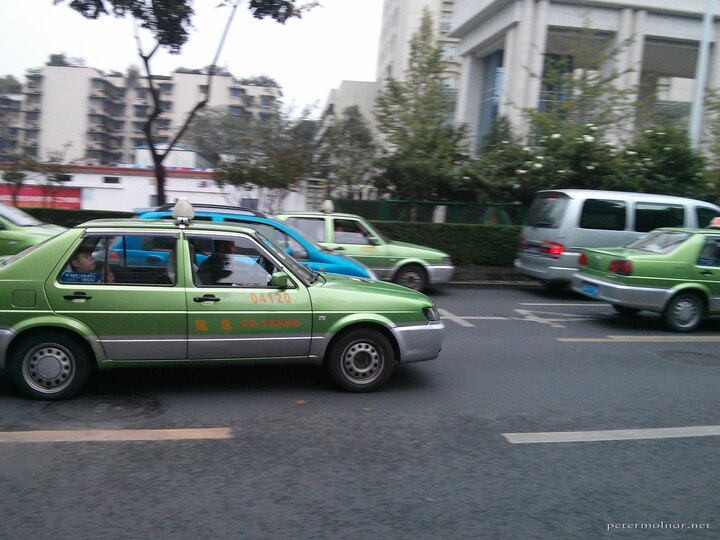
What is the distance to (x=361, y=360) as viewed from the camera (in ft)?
19.9

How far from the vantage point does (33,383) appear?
5.49 metres

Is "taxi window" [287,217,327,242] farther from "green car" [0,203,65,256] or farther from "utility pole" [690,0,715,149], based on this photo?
"utility pole" [690,0,715,149]

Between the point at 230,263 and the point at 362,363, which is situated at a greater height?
the point at 230,263

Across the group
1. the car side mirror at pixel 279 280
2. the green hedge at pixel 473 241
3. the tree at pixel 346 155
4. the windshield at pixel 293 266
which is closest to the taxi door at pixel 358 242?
the green hedge at pixel 473 241

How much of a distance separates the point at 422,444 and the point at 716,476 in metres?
2.05

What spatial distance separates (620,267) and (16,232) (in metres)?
9.89

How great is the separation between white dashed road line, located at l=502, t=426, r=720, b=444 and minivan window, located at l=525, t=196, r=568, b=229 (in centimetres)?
759

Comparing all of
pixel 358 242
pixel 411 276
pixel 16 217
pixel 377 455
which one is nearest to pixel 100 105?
pixel 16 217

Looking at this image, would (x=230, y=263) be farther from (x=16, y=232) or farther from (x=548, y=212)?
(x=548, y=212)

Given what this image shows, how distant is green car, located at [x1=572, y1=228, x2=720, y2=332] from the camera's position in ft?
31.4

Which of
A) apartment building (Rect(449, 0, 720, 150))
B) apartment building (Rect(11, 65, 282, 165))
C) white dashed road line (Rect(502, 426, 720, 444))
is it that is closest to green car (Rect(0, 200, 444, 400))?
white dashed road line (Rect(502, 426, 720, 444))

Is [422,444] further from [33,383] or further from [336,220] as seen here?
[336,220]

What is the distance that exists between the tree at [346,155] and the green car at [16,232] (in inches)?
462

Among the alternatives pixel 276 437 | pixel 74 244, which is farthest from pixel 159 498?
pixel 74 244
